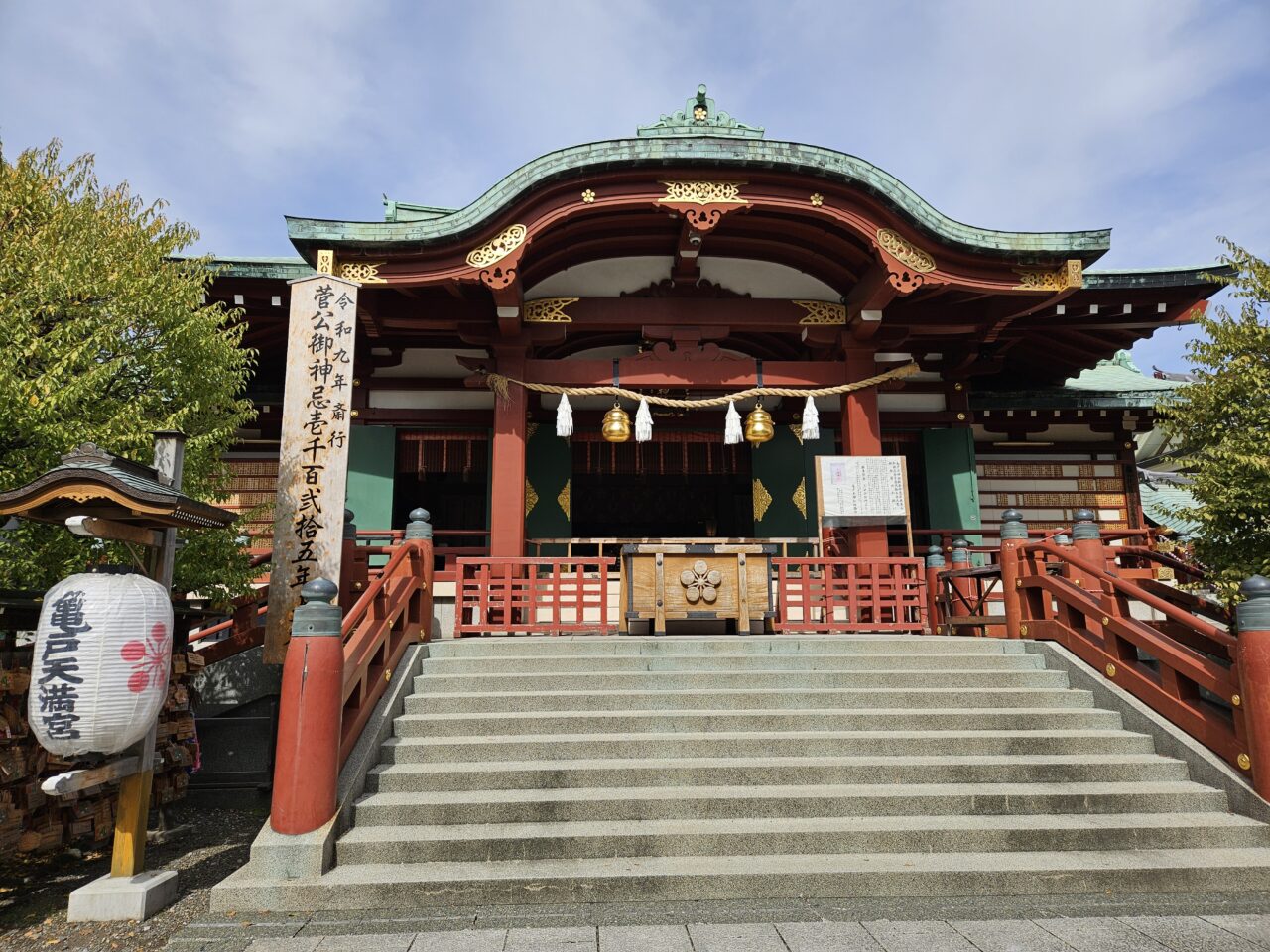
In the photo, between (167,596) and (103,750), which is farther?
(167,596)

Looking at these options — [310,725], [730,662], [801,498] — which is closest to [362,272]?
[310,725]

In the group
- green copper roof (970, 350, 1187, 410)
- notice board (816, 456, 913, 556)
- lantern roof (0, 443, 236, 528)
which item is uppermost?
green copper roof (970, 350, 1187, 410)

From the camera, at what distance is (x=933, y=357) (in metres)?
11.7

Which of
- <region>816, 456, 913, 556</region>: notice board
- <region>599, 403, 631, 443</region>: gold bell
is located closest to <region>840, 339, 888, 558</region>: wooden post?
<region>816, 456, 913, 556</region>: notice board

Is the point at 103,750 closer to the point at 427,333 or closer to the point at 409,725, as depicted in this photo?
the point at 409,725

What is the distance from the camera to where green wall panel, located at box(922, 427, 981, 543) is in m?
11.5

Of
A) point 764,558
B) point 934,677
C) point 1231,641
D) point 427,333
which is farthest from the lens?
point 427,333

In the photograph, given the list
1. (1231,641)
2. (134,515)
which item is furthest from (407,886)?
(1231,641)

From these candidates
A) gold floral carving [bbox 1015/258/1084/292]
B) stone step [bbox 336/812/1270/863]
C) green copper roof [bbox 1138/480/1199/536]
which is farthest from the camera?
green copper roof [bbox 1138/480/1199/536]

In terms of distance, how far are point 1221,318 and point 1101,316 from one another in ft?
14.7

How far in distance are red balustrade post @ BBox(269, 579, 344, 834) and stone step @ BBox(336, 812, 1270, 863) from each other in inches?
13.6

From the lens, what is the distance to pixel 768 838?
452 cm

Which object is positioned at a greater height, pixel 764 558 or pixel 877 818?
pixel 764 558

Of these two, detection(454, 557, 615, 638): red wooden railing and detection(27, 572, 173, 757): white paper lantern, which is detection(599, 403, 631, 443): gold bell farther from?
detection(27, 572, 173, 757): white paper lantern
